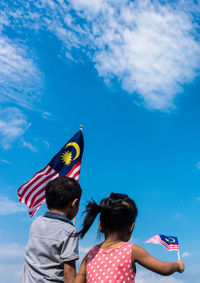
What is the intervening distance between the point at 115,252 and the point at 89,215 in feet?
1.84

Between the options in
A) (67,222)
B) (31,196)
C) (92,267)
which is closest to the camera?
(92,267)

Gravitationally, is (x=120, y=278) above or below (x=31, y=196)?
below

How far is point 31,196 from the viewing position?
422 inches

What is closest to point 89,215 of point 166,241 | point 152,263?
point 152,263

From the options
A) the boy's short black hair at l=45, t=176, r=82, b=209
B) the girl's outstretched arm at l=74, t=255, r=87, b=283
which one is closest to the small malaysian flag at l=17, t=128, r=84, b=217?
the boy's short black hair at l=45, t=176, r=82, b=209

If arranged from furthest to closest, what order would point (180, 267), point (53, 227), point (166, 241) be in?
point (166, 241), point (53, 227), point (180, 267)

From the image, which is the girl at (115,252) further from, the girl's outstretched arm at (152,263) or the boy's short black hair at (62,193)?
the boy's short black hair at (62,193)

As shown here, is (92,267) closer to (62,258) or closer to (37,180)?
(62,258)

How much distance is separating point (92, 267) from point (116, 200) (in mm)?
848

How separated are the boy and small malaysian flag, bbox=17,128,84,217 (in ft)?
20.4

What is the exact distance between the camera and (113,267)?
3.85 m

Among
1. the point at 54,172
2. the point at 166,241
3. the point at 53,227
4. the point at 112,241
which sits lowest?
the point at 112,241

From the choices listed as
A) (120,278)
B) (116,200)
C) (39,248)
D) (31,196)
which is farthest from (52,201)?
(31,196)

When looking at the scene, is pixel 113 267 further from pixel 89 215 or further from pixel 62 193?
pixel 62 193
